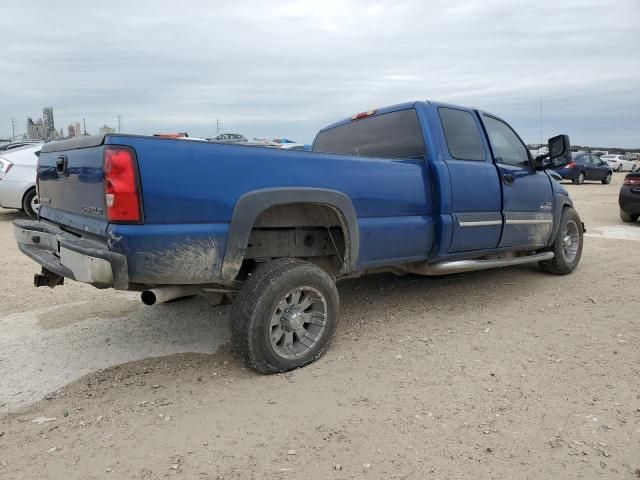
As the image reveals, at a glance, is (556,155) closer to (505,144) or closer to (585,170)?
(505,144)

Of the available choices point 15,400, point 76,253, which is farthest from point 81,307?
point 76,253

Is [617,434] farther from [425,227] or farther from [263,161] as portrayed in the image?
[263,161]

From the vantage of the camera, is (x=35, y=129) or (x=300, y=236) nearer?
(x=300, y=236)

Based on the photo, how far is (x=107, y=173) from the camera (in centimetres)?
265

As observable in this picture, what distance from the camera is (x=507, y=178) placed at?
479 cm

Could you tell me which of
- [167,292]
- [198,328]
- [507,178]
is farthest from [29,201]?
[507,178]

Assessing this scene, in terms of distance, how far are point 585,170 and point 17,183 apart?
2359cm

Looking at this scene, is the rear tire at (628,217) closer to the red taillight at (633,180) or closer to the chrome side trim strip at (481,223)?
the red taillight at (633,180)

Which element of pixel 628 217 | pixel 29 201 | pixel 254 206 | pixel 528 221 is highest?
pixel 254 206

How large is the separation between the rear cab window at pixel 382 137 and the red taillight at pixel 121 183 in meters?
2.45

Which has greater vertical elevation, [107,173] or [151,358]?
[107,173]

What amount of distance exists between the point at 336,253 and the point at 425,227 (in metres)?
0.79

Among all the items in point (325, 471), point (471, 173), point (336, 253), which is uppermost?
point (471, 173)

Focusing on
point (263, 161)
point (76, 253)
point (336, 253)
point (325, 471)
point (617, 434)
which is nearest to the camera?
point (325, 471)
